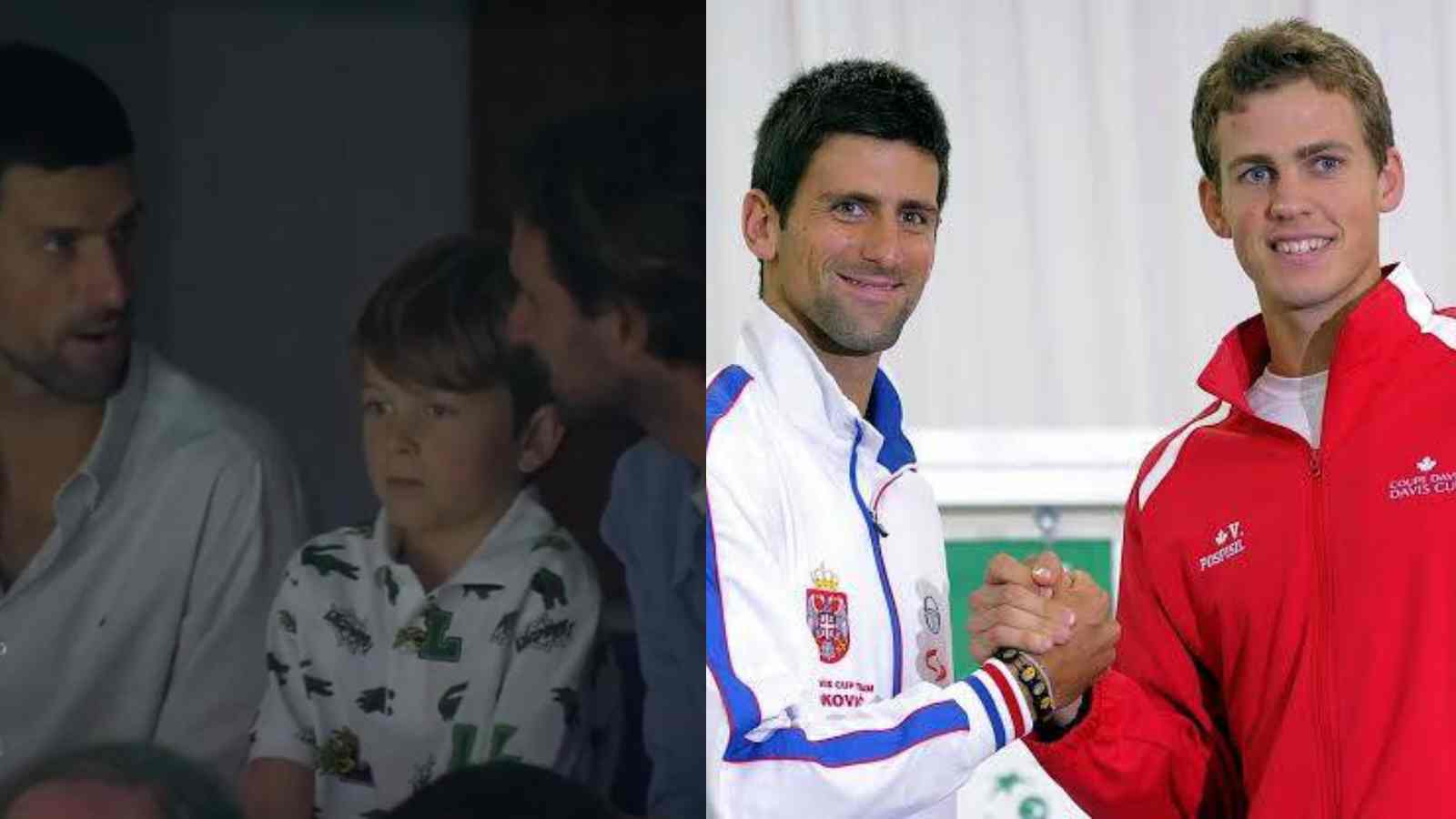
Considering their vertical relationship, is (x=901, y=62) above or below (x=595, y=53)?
above

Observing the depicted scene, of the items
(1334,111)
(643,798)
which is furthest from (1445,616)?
(643,798)

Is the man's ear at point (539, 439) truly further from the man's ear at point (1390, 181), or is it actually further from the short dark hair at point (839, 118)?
the man's ear at point (1390, 181)

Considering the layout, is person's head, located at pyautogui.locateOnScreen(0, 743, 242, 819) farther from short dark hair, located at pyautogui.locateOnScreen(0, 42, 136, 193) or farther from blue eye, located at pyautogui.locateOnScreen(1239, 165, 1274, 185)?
blue eye, located at pyautogui.locateOnScreen(1239, 165, 1274, 185)

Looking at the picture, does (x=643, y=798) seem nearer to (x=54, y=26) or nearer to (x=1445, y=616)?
(x=54, y=26)

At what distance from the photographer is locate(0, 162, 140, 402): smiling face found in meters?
0.41

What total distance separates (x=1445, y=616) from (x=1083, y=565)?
1.39 meters

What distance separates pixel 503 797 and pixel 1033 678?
3.53 ft

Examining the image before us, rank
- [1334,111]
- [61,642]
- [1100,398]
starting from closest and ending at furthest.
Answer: [61,642] < [1334,111] < [1100,398]

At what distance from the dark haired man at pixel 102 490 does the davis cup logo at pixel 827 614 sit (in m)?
1.04

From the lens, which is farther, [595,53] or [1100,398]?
[1100,398]

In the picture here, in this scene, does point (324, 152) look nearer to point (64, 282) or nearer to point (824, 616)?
point (64, 282)

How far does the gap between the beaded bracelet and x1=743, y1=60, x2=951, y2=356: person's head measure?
12.2 inches

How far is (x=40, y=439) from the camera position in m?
0.41

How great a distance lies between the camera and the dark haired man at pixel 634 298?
44 centimetres
